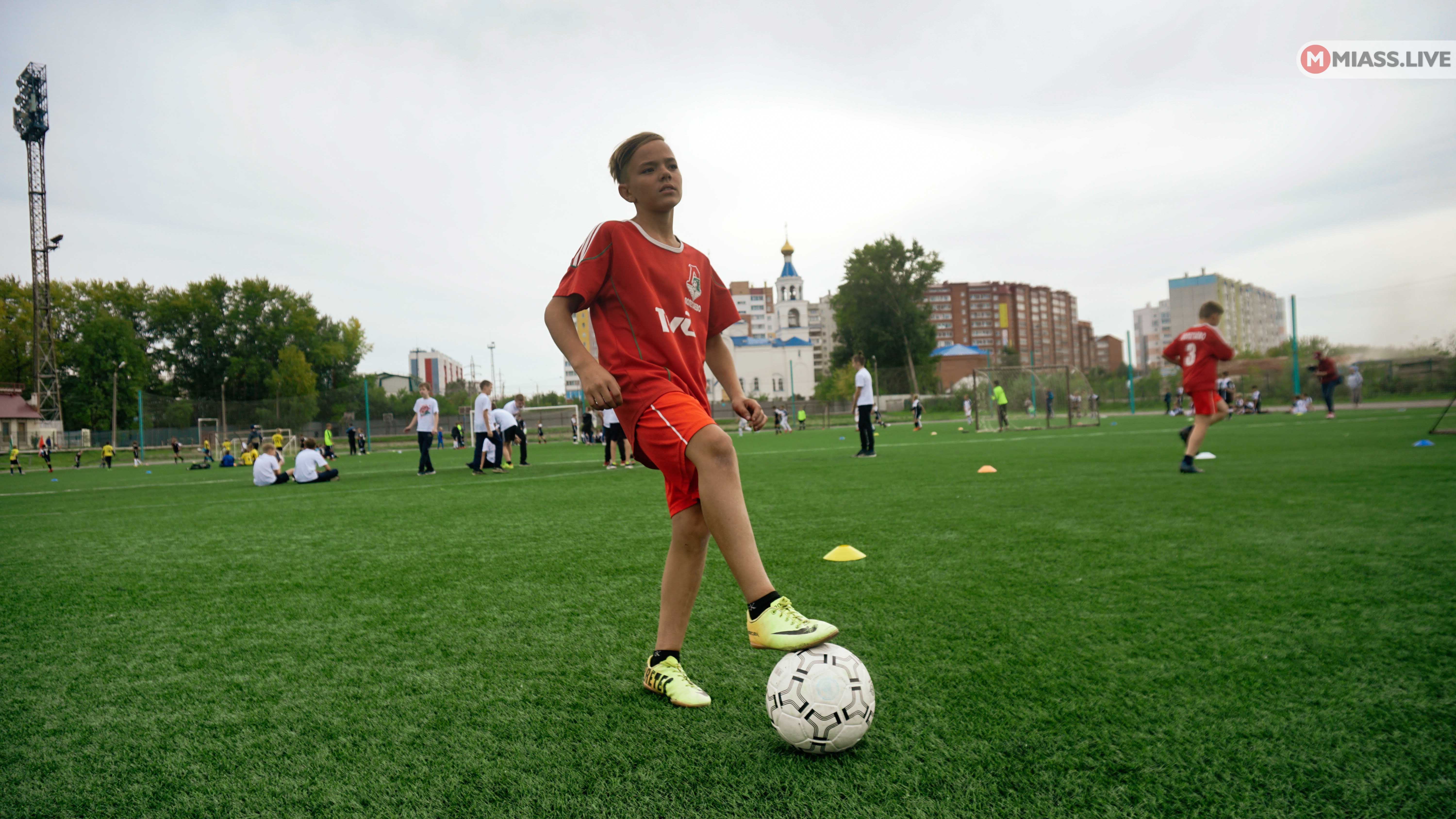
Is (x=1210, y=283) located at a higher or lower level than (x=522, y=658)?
higher

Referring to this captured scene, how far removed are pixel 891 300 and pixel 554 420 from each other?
100 ft

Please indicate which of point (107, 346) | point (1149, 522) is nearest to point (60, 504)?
point (1149, 522)

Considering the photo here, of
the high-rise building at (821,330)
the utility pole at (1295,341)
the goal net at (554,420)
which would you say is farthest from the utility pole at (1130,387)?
the high-rise building at (821,330)

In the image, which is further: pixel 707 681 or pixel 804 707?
pixel 707 681

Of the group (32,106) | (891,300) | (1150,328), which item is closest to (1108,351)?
(1150,328)

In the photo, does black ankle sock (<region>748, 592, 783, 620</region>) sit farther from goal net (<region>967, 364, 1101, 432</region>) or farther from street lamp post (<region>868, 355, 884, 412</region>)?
street lamp post (<region>868, 355, 884, 412</region>)

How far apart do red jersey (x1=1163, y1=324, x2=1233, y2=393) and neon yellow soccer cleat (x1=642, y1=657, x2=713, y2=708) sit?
8.26 m

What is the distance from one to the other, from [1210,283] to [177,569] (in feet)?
420

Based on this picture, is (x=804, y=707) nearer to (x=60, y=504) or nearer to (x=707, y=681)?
(x=707, y=681)

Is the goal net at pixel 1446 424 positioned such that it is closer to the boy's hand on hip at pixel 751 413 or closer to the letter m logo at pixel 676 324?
the boy's hand on hip at pixel 751 413

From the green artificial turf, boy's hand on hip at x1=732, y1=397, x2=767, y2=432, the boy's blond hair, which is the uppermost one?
the boy's blond hair

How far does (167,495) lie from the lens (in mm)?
12312

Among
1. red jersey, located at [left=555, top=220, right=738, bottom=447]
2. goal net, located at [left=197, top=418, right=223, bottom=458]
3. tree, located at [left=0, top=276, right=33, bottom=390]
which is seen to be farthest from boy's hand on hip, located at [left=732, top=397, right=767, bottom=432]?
tree, located at [left=0, top=276, right=33, bottom=390]

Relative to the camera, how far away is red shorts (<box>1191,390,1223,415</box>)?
8.98m
